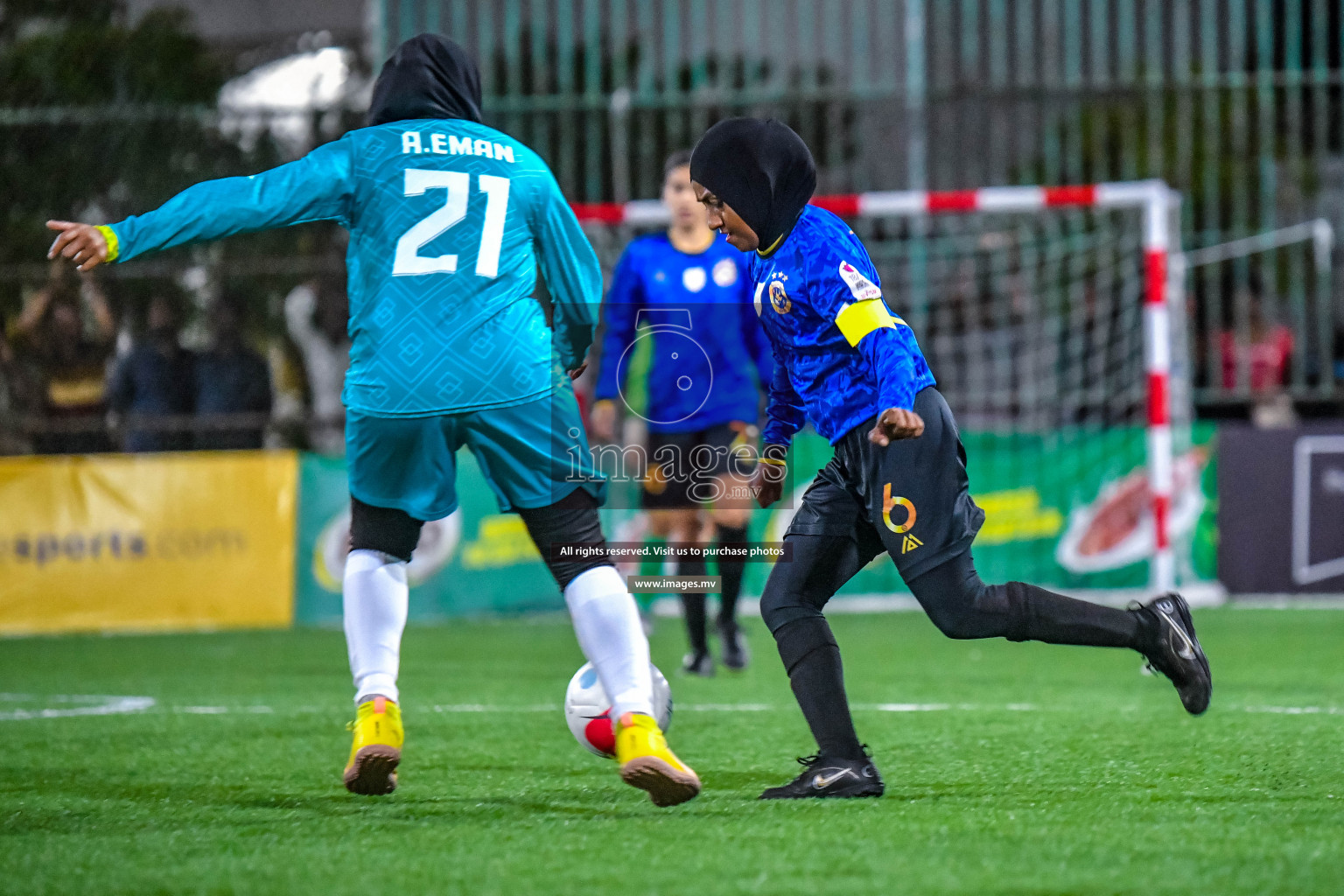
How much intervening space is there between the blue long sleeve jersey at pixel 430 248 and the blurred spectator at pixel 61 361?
7432 millimetres

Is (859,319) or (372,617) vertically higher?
(859,319)

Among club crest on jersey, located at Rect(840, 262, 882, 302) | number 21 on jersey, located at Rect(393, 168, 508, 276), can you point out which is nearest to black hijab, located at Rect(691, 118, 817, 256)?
club crest on jersey, located at Rect(840, 262, 882, 302)

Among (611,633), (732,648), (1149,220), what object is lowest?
(732,648)

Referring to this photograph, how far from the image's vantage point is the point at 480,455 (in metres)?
3.93

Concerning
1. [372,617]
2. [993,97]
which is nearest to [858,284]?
[372,617]

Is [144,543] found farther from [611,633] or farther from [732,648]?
[611,633]

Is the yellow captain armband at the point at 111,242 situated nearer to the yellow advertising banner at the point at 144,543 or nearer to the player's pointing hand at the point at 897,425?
the player's pointing hand at the point at 897,425

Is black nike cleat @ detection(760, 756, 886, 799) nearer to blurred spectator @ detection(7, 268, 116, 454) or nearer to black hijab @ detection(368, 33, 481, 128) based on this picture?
black hijab @ detection(368, 33, 481, 128)

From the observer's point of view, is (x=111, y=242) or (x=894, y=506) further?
(x=894, y=506)

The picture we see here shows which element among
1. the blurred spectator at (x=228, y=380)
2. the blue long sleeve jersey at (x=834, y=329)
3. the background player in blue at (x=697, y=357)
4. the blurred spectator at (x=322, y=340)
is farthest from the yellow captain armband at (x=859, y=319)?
the blurred spectator at (x=228, y=380)

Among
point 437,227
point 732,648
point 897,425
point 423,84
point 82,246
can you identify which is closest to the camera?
point 897,425

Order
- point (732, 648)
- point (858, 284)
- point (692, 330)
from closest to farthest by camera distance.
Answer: point (858, 284)
point (732, 648)
point (692, 330)

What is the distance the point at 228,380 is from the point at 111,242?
741 centimetres

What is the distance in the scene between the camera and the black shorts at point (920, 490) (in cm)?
368
